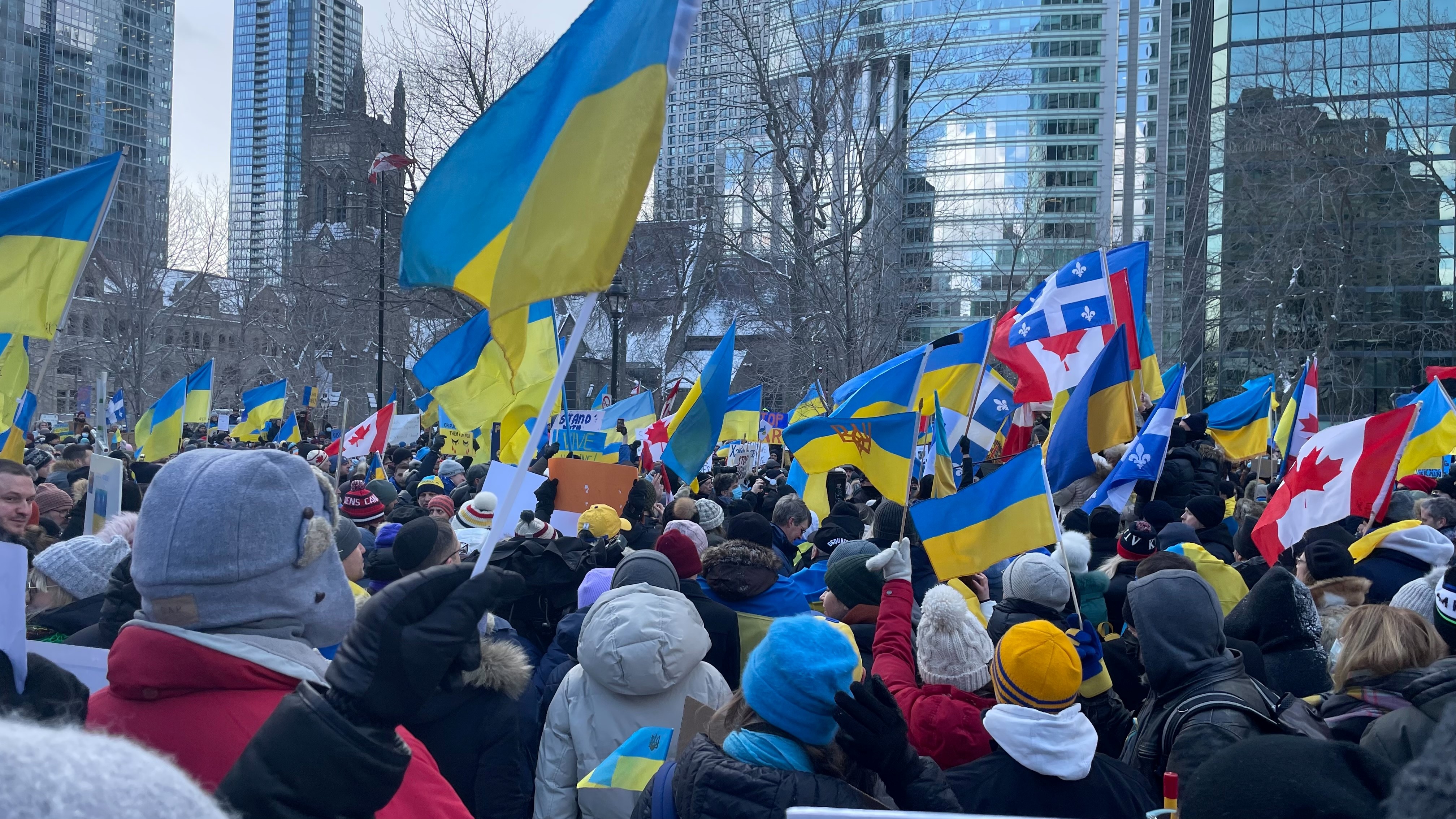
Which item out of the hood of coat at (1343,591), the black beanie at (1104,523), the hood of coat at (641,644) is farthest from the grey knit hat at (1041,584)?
the black beanie at (1104,523)

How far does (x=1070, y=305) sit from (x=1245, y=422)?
5.28m

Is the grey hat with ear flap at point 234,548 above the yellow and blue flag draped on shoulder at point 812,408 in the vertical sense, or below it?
below

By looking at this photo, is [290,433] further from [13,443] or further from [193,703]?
[193,703]

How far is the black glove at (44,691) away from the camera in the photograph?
6.47 ft

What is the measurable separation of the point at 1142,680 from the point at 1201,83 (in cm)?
4767

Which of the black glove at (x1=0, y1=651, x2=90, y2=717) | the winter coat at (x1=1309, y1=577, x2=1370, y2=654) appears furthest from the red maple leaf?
the black glove at (x1=0, y1=651, x2=90, y2=717)

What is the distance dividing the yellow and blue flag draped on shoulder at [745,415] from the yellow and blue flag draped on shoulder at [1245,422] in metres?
5.92

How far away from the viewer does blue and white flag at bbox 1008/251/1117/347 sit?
9828 mm

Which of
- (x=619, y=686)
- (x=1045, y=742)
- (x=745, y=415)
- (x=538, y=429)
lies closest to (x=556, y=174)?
(x=538, y=429)

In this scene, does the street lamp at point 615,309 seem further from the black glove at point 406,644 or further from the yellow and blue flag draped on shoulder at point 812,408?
the black glove at point 406,644

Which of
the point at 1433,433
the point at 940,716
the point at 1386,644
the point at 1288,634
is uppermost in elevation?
the point at 1433,433

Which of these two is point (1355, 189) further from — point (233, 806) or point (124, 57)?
point (124, 57)

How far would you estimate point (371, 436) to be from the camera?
1352 centimetres

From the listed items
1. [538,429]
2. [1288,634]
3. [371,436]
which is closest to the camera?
[538,429]
